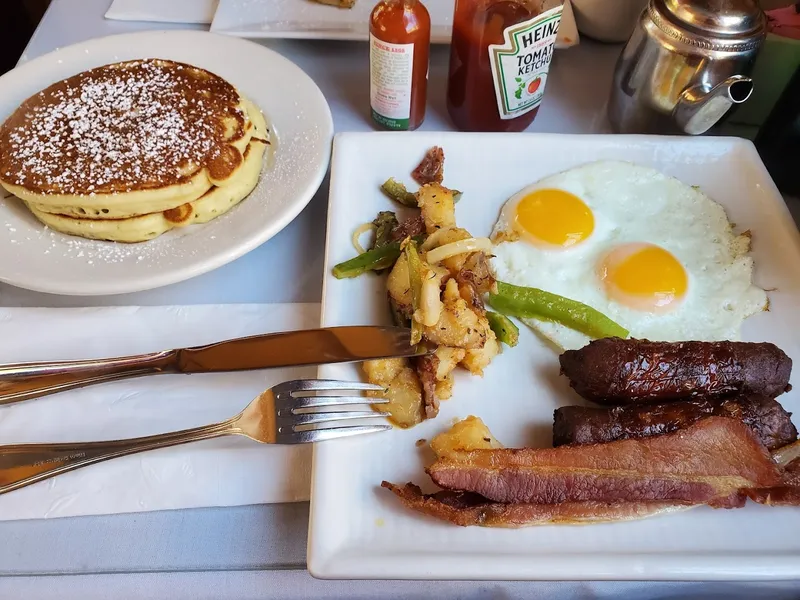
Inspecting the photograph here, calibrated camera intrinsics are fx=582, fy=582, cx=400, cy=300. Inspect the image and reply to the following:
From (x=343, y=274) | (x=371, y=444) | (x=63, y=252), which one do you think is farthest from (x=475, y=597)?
(x=63, y=252)

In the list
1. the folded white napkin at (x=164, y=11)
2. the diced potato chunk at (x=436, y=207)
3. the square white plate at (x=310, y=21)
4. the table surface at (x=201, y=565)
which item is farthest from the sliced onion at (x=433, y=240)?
the folded white napkin at (x=164, y=11)

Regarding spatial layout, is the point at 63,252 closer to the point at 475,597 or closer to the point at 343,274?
the point at 343,274

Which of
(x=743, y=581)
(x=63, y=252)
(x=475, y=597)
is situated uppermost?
(x=63, y=252)

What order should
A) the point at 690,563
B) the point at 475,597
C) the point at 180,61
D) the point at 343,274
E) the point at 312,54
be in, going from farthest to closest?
the point at 312,54
the point at 180,61
the point at 343,274
the point at 475,597
the point at 690,563

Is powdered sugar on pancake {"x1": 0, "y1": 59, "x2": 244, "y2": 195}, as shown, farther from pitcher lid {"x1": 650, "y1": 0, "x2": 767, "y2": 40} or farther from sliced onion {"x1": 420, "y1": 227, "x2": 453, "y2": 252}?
pitcher lid {"x1": 650, "y1": 0, "x2": 767, "y2": 40}

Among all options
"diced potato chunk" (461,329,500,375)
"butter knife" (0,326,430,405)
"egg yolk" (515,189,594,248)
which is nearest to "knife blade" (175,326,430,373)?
"butter knife" (0,326,430,405)

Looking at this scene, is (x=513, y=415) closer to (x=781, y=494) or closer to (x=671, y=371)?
(x=671, y=371)

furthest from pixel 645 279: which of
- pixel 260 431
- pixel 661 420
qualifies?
pixel 260 431
